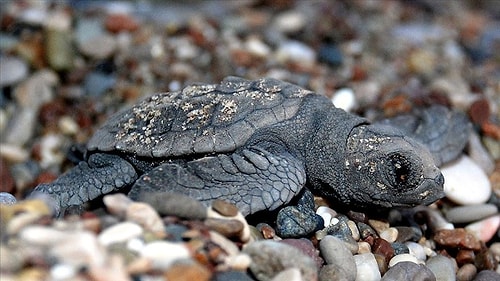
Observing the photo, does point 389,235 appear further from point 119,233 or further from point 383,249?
point 119,233

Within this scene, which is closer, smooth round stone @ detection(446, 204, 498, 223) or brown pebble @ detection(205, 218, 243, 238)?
brown pebble @ detection(205, 218, 243, 238)

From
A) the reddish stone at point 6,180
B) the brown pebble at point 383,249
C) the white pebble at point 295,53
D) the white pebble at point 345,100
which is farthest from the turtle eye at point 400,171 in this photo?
the white pebble at point 295,53

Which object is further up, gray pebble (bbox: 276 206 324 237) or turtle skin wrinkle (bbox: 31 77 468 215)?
turtle skin wrinkle (bbox: 31 77 468 215)

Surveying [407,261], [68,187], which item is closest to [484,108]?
[407,261]

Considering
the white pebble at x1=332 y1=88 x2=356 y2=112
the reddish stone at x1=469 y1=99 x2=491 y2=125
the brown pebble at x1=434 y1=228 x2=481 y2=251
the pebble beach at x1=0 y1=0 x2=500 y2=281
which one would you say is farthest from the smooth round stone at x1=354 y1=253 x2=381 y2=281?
the reddish stone at x1=469 y1=99 x2=491 y2=125

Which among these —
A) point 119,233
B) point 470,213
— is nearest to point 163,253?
point 119,233

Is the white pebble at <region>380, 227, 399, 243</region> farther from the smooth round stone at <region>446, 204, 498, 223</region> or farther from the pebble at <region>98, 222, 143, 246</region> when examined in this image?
the pebble at <region>98, 222, 143, 246</region>

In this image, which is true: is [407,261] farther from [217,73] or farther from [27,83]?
[27,83]
